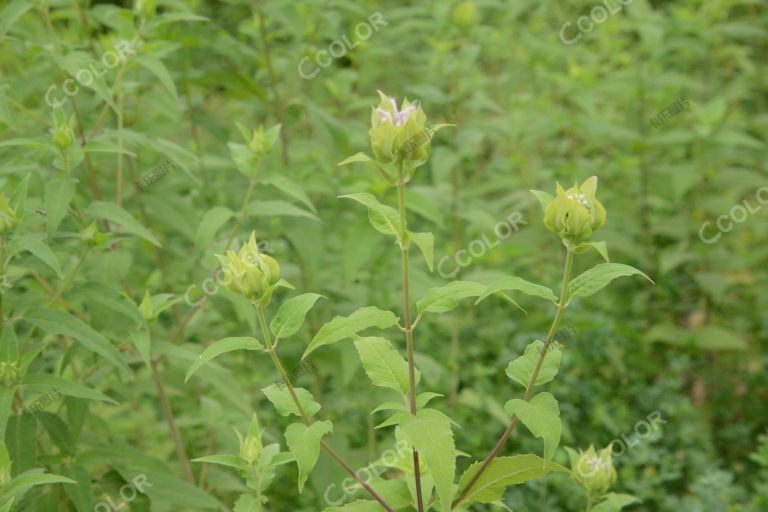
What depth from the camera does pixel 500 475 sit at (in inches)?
57.2

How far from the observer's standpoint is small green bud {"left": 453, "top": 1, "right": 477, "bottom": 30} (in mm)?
3146

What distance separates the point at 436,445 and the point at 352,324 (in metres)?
0.24

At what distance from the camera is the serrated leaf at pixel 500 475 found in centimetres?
143

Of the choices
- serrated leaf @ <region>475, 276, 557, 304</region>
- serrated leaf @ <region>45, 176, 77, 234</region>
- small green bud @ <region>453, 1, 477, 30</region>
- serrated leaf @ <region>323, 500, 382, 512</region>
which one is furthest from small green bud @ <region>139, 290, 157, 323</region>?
small green bud @ <region>453, 1, 477, 30</region>

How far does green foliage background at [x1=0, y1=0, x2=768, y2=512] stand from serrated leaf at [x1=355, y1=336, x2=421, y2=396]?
0.58 meters

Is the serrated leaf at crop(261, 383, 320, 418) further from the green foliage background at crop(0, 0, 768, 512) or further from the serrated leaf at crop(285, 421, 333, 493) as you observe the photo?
the green foliage background at crop(0, 0, 768, 512)

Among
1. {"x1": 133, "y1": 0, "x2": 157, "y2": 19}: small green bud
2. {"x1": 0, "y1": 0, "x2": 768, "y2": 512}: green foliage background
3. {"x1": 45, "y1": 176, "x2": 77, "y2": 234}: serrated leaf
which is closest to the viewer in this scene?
{"x1": 45, "y1": 176, "x2": 77, "y2": 234}: serrated leaf

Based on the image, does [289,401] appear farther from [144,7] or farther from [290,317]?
[144,7]

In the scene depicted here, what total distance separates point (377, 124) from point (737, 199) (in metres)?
3.74

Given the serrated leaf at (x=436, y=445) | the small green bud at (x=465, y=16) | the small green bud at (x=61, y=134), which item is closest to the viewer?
the serrated leaf at (x=436, y=445)

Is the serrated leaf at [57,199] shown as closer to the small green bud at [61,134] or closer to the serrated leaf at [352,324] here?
the small green bud at [61,134]

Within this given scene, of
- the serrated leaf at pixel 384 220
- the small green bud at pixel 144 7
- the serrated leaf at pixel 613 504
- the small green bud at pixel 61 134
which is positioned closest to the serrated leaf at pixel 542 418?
the serrated leaf at pixel 384 220

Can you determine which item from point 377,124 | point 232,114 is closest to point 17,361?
point 377,124

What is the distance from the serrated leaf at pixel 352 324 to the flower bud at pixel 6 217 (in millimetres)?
693
